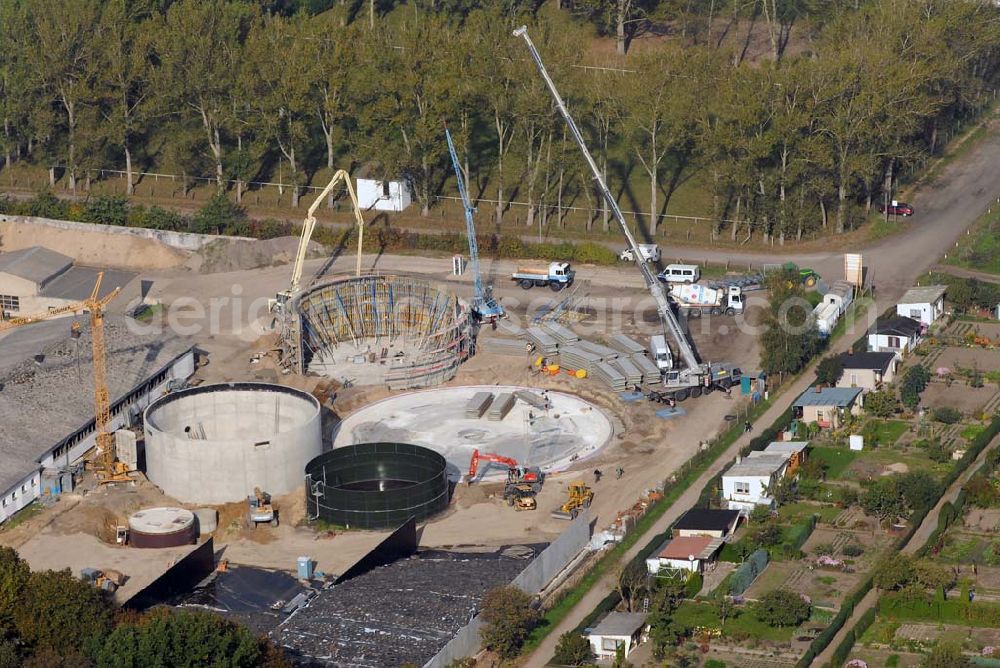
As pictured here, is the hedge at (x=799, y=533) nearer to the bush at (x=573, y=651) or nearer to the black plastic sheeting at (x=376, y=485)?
the bush at (x=573, y=651)

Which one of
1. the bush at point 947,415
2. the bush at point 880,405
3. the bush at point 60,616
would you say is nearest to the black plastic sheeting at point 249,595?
the bush at point 60,616

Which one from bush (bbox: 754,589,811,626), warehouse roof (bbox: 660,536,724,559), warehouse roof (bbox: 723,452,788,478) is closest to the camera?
bush (bbox: 754,589,811,626)

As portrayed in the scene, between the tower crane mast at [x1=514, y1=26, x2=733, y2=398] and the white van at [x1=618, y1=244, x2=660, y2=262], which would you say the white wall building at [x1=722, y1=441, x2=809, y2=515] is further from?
the white van at [x1=618, y1=244, x2=660, y2=262]

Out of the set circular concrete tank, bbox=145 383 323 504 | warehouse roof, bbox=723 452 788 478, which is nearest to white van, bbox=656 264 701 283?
warehouse roof, bbox=723 452 788 478

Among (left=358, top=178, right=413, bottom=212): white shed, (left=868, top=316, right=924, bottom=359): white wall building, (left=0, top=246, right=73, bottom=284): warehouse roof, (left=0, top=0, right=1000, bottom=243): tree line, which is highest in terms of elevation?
(left=0, top=0, right=1000, bottom=243): tree line

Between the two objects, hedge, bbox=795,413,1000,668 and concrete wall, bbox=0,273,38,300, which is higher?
concrete wall, bbox=0,273,38,300

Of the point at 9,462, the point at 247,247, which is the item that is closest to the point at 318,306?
the point at 247,247

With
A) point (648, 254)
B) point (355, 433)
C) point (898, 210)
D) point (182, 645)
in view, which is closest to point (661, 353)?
point (648, 254)
